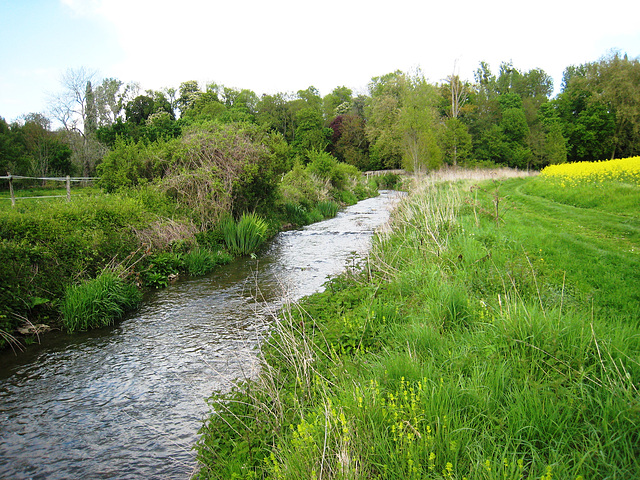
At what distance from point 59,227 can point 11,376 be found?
3.88 metres

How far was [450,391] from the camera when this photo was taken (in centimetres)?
306

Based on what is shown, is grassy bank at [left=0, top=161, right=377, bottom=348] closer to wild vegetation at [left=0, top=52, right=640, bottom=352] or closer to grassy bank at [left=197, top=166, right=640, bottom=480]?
wild vegetation at [left=0, top=52, right=640, bottom=352]

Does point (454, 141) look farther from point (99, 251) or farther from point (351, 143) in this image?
point (99, 251)

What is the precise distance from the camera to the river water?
3.95 metres

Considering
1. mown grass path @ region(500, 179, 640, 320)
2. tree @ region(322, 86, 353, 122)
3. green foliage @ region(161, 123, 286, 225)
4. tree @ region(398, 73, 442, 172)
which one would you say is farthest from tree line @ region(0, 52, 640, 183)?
mown grass path @ region(500, 179, 640, 320)

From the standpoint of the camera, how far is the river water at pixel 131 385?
3.95 metres

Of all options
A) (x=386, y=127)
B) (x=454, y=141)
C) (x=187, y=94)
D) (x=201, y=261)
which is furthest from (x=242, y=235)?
(x=187, y=94)

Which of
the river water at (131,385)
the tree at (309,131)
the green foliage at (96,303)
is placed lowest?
the river water at (131,385)

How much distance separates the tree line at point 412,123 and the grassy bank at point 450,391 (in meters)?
30.4

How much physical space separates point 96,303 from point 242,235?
6107 millimetres

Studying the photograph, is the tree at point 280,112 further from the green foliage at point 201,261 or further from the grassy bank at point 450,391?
the grassy bank at point 450,391

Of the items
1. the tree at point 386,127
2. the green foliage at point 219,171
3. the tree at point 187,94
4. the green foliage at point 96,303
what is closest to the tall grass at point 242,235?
the green foliage at point 219,171

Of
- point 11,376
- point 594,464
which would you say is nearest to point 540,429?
point 594,464

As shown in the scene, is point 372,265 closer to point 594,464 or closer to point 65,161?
point 594,464
